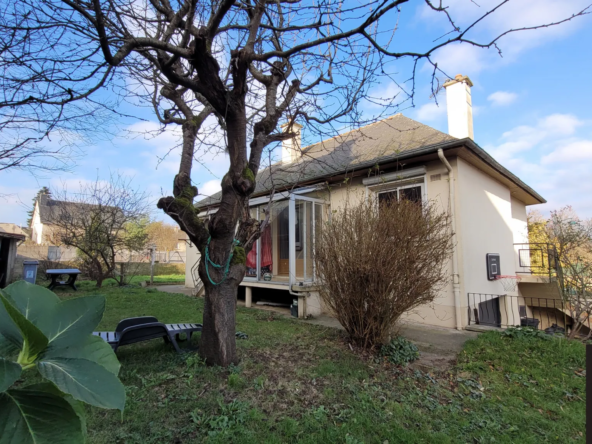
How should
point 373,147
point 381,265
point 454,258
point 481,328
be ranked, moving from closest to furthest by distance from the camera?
point 381,265, point 481,328, point 454,258, point 373,147

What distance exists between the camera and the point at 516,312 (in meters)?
9.83

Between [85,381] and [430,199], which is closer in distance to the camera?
[85,381]

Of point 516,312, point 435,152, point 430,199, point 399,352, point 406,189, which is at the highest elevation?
point 435,152

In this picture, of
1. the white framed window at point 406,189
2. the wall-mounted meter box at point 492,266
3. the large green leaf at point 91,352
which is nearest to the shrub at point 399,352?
the white framed window at point 406,189

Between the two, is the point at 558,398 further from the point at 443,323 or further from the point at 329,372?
the point at 443,323

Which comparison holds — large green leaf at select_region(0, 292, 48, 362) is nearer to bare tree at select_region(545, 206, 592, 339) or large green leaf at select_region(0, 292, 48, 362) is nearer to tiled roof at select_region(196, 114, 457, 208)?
tiled roof at select_region(196, 114, 457, 208)

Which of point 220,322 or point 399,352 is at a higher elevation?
point 220,322

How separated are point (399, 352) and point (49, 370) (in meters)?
4.91

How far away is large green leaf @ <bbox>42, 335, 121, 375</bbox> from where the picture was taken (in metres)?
0.53

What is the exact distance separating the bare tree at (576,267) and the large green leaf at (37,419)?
7.30m

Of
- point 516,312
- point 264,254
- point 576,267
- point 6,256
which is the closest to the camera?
point 576,267

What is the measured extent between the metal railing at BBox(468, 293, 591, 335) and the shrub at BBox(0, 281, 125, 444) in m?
7.40

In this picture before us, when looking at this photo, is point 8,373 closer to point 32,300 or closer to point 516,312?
point 32,300

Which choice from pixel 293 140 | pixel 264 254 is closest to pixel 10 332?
pixel 293 140
